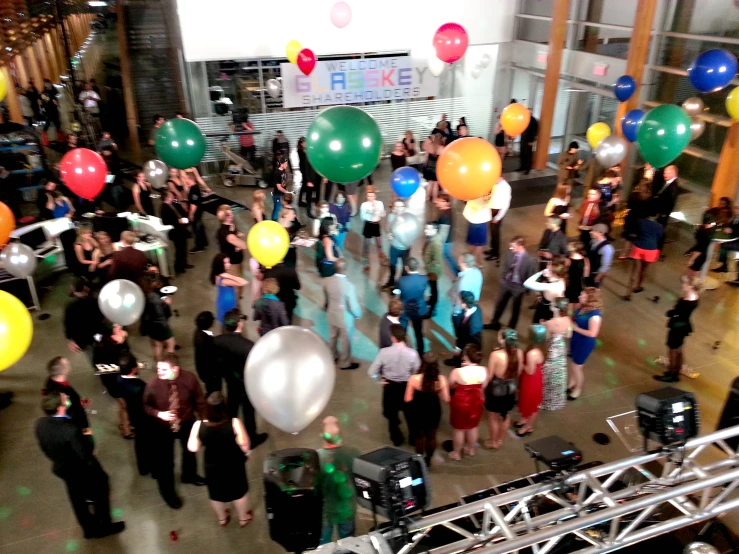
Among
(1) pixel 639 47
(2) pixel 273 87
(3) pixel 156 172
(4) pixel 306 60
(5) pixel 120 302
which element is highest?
(1) pixel 639 47

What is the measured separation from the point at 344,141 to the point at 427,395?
215 centimetres

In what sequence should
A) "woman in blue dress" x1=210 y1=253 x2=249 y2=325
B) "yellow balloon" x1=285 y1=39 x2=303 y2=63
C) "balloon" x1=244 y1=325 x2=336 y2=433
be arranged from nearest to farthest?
1. "balloon" x1=244 y1=325 x2=336 y2=433
2. "woman in blue dress" x1=210 y1=253 x2=249 y2=325
3. "yellow balloon" x1=285 y1=39 x2=303 y2=63

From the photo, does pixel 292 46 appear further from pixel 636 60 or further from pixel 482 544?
pixel 482 544

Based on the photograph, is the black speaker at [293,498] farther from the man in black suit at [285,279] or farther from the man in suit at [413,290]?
the man in black suit at [285,279]

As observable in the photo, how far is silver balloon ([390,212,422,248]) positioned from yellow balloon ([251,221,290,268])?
1.36 metres

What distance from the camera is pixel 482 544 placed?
304cm

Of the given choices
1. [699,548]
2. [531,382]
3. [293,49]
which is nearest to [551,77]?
[293,49]

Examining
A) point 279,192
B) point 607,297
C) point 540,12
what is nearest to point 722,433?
point 607,297

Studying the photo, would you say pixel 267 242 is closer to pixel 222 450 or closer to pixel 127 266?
pixel 127 266

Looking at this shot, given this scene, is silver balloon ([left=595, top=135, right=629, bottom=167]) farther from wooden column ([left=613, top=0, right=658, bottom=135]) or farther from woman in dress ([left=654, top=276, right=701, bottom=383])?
woman in dress ([left=654, top=276, right=701, bottom=383])

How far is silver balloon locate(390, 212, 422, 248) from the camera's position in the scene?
20.0 ft

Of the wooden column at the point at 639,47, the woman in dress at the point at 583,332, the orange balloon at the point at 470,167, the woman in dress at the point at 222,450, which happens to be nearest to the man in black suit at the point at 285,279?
the orange balloon at the point at 470,167

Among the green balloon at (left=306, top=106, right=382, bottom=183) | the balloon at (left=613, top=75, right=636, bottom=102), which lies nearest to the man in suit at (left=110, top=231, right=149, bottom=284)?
the green balloon at (left=306, top=106, right=382, bottom=183)

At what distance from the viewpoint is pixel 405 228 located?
20.0 feet
